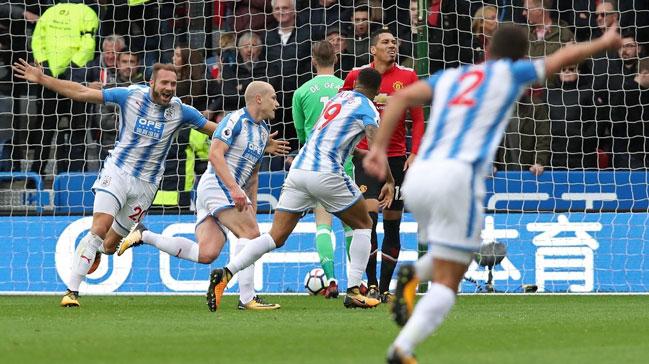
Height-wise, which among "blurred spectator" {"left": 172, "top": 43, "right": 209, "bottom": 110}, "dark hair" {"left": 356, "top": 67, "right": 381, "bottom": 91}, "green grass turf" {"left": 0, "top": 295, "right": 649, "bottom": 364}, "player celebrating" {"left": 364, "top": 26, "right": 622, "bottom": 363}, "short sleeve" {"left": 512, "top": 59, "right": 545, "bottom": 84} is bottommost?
"green grass turf" {"left": 0, "top": 295, "right": 649, "bottom": 364}

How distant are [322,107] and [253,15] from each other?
390cm

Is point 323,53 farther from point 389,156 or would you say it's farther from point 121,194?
point 121,194

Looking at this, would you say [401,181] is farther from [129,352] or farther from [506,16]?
[129,352]

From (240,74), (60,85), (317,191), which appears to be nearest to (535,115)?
(240,74)

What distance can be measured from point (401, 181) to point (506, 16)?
4224 millimetres

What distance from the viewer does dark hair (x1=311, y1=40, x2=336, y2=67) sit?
1180 centimetres

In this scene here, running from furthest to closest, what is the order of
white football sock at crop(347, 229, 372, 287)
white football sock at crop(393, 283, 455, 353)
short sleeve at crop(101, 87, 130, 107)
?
short sleeve at crop(101, 87, 130, 107), white football sock at crop(347, 229, 372, 287), white football sock at crop(393, 283, 455, 353)

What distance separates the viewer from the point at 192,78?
15180 millimetres

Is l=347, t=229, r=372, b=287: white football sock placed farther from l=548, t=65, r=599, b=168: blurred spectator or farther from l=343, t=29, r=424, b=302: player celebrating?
l=548, t=65, r=599, b=168: blurred spectator

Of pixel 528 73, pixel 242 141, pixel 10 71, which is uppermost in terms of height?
pixel 10 71

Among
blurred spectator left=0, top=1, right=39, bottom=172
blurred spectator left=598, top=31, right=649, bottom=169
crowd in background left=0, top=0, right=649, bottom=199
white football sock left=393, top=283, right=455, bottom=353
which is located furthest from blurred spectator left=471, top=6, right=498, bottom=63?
white football sock left=393, top=283, right=455, bottom=353

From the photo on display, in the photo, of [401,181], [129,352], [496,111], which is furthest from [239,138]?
[496,111]

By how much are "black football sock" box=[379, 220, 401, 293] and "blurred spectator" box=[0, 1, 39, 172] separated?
5.68 meters

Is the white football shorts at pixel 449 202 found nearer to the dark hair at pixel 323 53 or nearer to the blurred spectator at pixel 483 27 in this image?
the dark hair at pixel 323 53
